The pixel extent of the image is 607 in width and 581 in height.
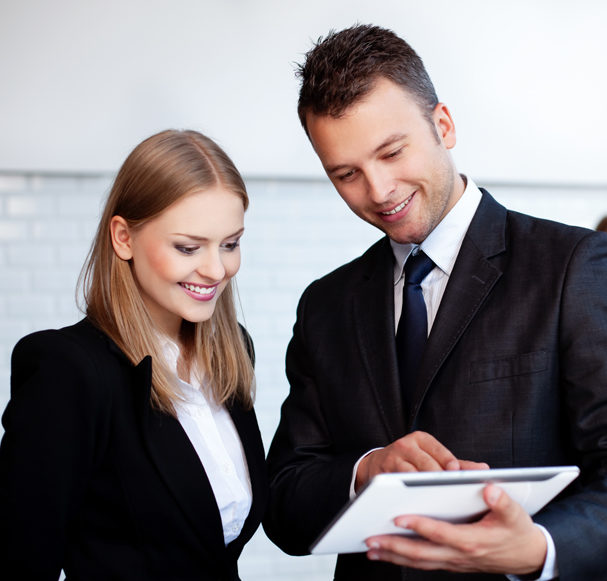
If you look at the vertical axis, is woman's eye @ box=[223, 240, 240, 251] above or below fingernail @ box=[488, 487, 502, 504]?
above

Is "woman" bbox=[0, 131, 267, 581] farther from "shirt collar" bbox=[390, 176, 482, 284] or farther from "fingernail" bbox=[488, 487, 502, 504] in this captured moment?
"fingernail" bbox=[488, 487, 502, 504]

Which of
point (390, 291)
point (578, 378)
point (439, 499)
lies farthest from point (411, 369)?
point (439, 499)

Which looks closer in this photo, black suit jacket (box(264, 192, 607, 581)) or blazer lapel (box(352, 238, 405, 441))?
black suit jacket (box(264, 192, 607, 581))

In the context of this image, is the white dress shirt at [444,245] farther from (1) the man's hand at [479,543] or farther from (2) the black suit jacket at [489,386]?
(1) the man's hand at [479,543]

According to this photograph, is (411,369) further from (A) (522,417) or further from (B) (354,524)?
(B) (354,524)

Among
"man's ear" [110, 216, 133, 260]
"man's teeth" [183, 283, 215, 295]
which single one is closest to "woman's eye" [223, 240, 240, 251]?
"man's teeth" [183, 283, 215, 295]

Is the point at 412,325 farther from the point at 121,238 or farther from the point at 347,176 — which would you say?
the point at 121,238

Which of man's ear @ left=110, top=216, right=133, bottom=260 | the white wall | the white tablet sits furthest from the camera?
the white wall

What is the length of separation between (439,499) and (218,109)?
299cm

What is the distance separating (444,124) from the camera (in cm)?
198

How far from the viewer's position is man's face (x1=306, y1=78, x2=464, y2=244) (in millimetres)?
1832

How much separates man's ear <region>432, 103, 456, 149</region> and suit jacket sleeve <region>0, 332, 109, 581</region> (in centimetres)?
98

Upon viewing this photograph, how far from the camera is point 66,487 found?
1.62 meters

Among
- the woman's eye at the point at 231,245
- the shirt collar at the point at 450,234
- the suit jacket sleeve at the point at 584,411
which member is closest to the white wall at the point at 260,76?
the woman's eye at the point at 231,245
